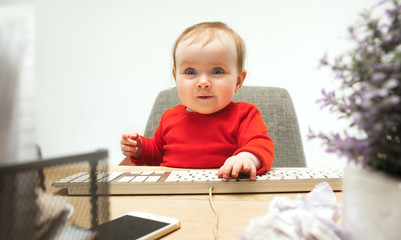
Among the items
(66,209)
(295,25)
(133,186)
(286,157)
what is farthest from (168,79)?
(66,209)

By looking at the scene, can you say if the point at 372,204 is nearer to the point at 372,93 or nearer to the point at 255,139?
the point at 372,93

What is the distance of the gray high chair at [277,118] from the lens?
128 centimetres

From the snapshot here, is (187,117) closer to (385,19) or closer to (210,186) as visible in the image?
(210,186)

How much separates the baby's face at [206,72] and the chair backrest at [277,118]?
16.9 inches

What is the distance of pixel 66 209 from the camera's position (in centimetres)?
26

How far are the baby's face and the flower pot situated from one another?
25.9 inches

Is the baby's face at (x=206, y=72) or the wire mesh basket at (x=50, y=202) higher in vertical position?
the baby's face at (x=206, y=72)

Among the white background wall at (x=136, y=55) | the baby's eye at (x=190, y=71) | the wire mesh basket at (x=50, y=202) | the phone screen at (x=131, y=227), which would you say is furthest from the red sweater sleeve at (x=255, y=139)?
the white background wall at (x=136, y=55)

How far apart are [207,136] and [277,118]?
0.47 metres

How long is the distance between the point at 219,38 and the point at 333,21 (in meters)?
1.30

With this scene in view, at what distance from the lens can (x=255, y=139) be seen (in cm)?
87

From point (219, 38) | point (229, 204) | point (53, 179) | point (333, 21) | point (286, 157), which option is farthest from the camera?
point (333, 21)

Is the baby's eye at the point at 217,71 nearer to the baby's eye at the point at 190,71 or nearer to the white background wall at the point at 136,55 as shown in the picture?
the baby's eye at the point at 190,71

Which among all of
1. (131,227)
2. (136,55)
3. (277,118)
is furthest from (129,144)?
(136,55)
